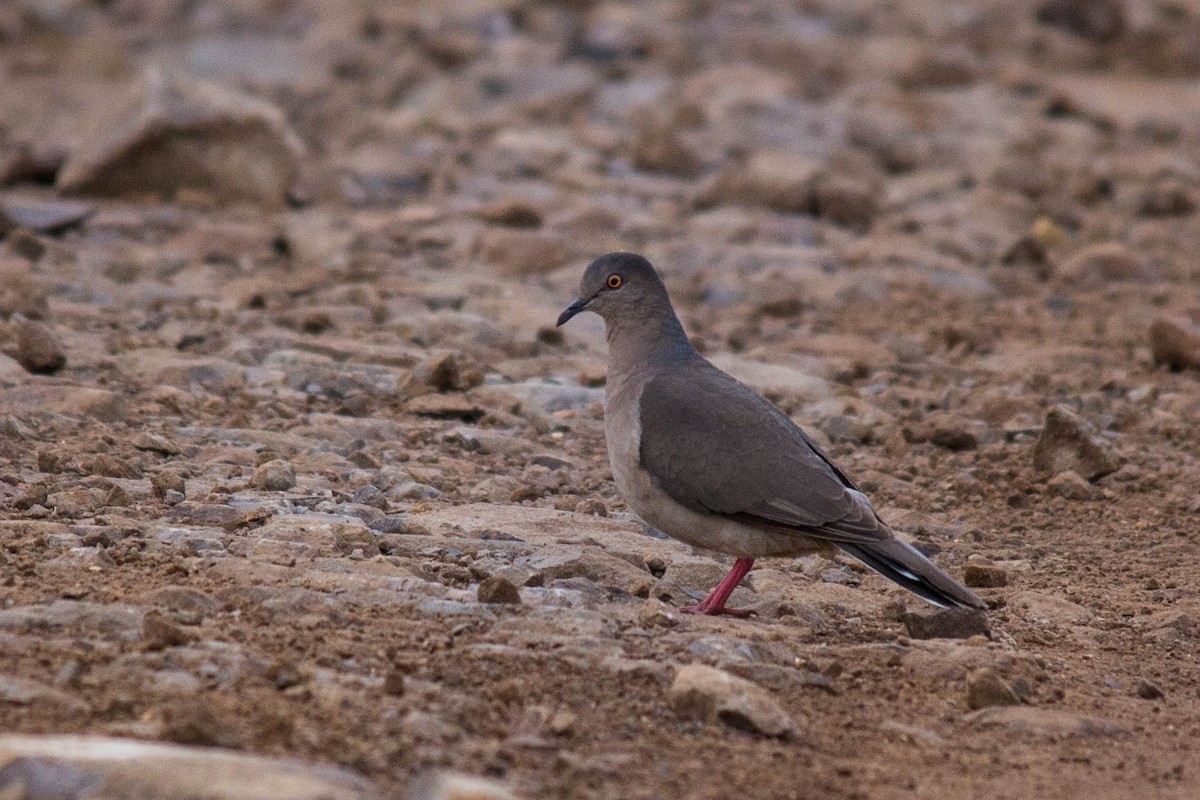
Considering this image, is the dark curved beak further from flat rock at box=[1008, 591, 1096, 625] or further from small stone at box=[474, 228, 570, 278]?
small stone at box=[474, 228, 570, 278]

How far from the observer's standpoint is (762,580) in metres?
6.19

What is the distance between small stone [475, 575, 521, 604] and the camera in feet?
17.0

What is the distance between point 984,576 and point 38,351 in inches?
169

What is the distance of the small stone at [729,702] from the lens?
14.5 ft

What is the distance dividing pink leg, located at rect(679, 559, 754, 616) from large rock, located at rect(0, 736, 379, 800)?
2.02 m

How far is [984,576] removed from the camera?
20.2ft

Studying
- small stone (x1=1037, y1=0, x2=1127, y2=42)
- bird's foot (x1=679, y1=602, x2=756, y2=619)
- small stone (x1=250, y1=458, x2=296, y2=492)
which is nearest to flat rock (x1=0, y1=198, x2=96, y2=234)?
small stone (x1=250, y1=458, x2=296, y2=492)

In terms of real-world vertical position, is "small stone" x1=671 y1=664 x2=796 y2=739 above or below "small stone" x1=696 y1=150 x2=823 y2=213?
above

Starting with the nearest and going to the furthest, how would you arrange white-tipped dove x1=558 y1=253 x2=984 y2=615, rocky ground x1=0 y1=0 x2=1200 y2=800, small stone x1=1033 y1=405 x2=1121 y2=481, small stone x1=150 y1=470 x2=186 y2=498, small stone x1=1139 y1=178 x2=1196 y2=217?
1. rocky ground x1=0 y1=0 x2=1200 y2=800
2. white-tipped dove x1=558 y1=253 x2=984 y2=615
3. small stone x1=150 y1=470 x2=186 y2=498
4. small stone x1=1033 y1=405 x2=1121 y2=481
5. small stone x1=1139 y1=178 x2=1196 y2=217

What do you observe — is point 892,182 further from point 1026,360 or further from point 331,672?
point 331,672

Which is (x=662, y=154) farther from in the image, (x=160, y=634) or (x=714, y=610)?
(x=160, y=634)

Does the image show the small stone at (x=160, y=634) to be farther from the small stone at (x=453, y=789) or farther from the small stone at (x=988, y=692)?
the small stone at (x=988, y=692)

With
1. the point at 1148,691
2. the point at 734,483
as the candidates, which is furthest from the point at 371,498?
the point at 1148,691

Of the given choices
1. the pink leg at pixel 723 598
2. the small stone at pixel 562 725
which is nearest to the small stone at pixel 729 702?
the small stone at pixel 562 725
